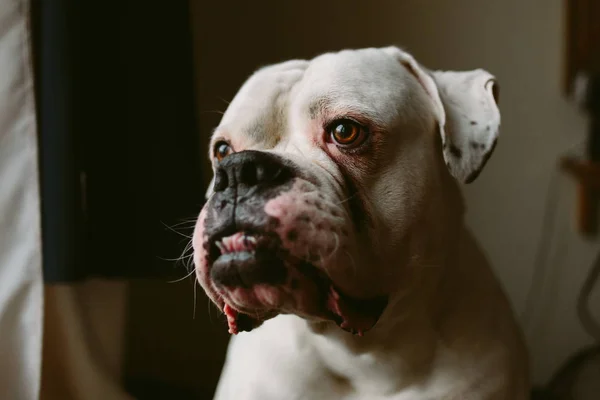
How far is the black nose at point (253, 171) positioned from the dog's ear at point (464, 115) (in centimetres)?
26

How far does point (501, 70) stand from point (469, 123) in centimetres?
99

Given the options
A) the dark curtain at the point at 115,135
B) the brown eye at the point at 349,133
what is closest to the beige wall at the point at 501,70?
the dark curtain at the point at 115,135

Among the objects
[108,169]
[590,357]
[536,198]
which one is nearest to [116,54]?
[108,169]

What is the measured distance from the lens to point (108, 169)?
1.27 metres

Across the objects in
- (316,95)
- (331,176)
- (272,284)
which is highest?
(316,95)

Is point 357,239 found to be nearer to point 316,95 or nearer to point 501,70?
point 316,95

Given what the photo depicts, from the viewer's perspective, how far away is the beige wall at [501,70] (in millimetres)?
1831

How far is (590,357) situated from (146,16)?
4.53 ft

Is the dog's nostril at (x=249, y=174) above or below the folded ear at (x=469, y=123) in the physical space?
below

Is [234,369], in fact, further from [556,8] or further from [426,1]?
[556,8]

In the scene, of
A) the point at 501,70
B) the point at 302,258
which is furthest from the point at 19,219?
the point at 501,70

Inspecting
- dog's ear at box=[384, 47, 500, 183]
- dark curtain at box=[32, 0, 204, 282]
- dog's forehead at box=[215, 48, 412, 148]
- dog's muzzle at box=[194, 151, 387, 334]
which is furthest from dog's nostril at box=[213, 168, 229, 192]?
dark curtain at box=[32, 0, 204, 282]

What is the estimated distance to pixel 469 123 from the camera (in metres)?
0.94

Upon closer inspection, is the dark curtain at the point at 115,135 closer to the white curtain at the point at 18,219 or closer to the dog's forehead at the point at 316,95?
the white curtain at the point at 18,219
